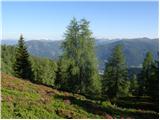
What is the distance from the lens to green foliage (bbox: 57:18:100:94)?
156ft

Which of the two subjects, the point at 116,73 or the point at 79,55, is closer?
the point at 79,55

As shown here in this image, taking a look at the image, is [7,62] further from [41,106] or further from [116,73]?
[41,106]

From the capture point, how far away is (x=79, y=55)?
47.4 metres

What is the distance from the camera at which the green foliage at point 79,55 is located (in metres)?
47.5

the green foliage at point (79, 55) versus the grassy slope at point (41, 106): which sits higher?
the green foliage at point (79, 55)

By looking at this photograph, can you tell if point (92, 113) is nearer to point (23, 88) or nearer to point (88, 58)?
point (23, 88)

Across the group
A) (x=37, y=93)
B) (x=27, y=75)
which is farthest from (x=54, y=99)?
(x=27, y=75)

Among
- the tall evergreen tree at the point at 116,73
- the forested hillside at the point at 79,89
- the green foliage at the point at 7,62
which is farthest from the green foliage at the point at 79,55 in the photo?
the green foliage at the point at 7,62

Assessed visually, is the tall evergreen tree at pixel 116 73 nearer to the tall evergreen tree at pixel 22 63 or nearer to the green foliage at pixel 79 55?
the green foliage at pixel 79 55

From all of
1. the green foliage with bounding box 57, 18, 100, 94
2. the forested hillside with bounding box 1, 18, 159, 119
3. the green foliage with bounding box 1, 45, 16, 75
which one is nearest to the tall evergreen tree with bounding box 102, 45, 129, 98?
the forested hillside with bounding box 1, 18, 159, 119

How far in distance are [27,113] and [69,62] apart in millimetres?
29675

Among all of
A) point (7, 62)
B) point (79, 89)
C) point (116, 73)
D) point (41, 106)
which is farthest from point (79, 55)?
point (7, 62)

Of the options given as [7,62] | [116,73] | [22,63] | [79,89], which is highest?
[7,62]

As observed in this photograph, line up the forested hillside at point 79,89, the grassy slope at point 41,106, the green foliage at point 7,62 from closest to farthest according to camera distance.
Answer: the grassy slope at point 41,106, the forested hillside at point 79,89, the green foliage at point 7,62
